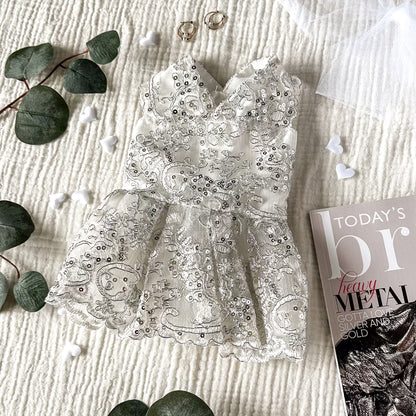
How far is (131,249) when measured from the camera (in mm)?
753

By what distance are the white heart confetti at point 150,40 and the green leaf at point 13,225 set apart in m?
0.31

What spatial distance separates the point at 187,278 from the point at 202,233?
6cm

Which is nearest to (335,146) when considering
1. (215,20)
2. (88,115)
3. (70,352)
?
(215,20)

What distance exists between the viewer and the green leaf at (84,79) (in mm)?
864

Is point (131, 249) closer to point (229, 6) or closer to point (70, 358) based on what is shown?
point (70, 358)

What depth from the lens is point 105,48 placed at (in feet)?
2.83

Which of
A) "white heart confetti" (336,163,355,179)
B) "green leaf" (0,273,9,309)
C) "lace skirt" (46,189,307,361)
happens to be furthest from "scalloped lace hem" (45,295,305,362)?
"white heart confetti" (336,163,355,179)

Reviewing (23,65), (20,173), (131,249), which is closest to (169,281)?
(131,249)

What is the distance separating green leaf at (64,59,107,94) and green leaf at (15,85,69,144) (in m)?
0.03

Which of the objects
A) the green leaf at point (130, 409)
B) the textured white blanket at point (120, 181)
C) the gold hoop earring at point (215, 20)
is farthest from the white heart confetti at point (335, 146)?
the green leaf at point (130, 409)

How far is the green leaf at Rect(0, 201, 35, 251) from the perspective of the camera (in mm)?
831

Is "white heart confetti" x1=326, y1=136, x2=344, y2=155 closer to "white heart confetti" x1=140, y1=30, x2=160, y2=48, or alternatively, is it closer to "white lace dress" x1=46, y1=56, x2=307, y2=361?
"white lace dress" x1=46, y1=56, x2=307, y2=361

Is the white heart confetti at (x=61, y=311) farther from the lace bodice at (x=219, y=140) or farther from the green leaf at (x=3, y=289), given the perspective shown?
the lace bodice at (x=219, y=140)

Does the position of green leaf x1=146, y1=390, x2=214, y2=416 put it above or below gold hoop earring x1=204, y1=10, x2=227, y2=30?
below
